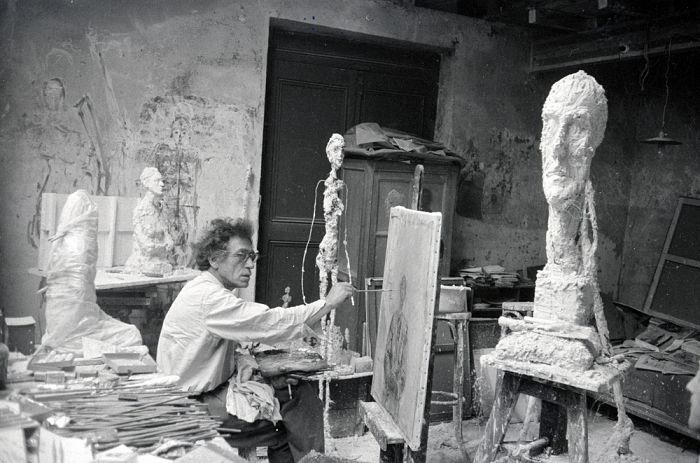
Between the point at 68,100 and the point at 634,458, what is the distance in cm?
430

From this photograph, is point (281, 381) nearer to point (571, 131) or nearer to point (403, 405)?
point (403, 405)

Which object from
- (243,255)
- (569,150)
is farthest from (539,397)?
(243,255)

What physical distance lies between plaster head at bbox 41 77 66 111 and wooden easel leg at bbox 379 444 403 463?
298 centimetres

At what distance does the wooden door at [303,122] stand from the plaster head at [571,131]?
247 cm

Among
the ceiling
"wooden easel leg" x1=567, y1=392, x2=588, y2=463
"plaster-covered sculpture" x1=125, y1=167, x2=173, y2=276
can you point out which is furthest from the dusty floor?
the ceiling

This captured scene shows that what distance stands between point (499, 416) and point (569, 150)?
1.32 m

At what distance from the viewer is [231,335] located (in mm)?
2766

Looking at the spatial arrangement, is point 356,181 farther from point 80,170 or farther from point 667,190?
point 667,190

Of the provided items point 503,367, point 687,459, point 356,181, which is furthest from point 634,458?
point 356,181

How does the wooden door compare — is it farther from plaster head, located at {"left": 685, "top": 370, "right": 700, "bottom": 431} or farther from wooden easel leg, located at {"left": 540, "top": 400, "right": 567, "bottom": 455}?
plaster head, located at {"left": 685, "top": 370, "right": 700, "bottom": 431}

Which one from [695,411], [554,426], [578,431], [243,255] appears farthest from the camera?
[554,426]

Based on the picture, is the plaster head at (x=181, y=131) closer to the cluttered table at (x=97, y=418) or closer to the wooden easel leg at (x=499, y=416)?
the cluttered table at (x=97, y=418)

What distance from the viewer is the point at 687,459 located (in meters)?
4.08

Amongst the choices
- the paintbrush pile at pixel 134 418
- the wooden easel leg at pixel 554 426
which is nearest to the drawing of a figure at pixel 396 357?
the paintbrush pile at pixel 134 418
